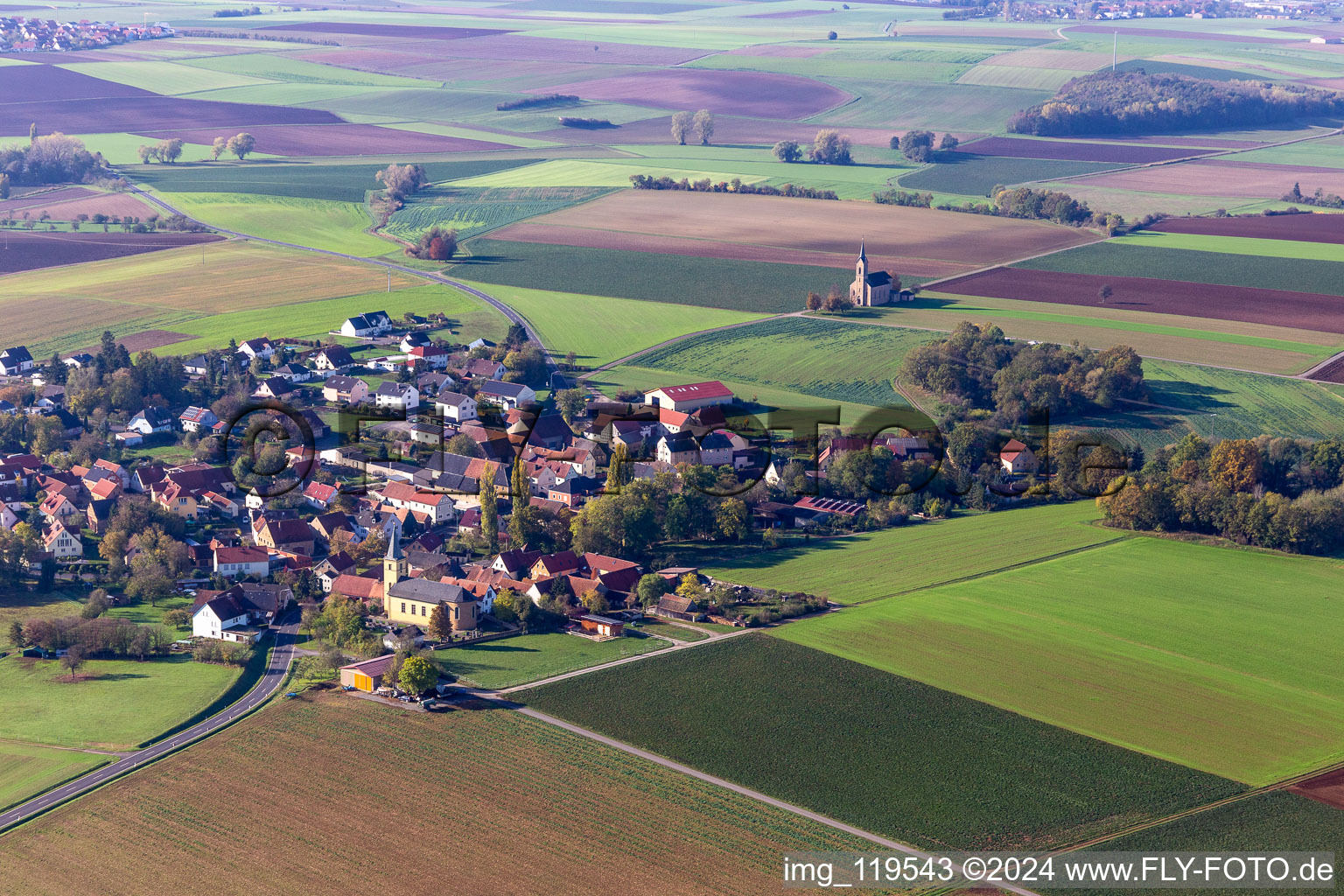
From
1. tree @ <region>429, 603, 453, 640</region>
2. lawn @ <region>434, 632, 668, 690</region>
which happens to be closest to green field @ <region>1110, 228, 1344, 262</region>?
lawn @ <region>434, 632, 668, 690</region>

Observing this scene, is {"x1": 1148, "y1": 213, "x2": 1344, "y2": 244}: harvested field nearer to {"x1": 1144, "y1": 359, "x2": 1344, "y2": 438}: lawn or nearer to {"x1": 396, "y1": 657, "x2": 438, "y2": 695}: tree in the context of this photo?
{"x1": 1144, "y1": 359, "x2": 1344, "y2": 438}: lawn

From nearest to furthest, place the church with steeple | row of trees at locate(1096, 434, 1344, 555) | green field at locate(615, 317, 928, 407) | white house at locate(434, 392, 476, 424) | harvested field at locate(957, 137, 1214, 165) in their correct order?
row of trees at locate(1096, 434, 1344, 555)
white house at locate(434, 392, 476, 424)
green field at locate(615, 317, 928, 407)
the church with steeple
harvested field at locate(957, 137, 1214, 165)

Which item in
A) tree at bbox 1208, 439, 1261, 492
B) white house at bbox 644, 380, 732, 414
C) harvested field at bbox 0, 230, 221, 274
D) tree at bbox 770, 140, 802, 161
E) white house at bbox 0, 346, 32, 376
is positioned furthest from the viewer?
tree at bbox 770, 140, 802, 161

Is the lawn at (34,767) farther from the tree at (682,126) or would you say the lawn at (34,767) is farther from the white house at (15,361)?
the tree at (682,126)

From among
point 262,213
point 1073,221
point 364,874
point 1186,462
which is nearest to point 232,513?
point 364,874

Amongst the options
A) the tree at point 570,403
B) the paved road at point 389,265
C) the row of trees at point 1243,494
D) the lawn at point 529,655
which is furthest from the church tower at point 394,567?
the paved road at point 389,265

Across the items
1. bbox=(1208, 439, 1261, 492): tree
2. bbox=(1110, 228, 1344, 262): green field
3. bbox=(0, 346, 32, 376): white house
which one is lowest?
bbox=(1208, 439, 1261, 492): tree

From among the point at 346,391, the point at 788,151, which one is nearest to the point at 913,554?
the point at 346,391
